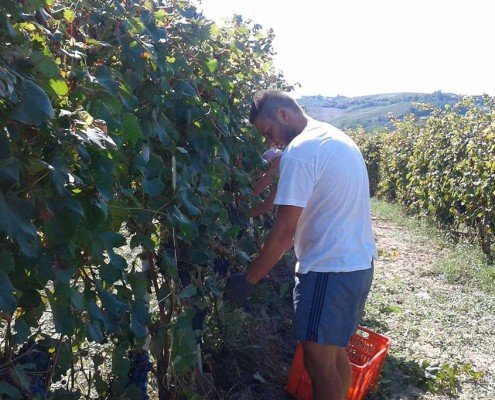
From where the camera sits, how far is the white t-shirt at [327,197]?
2.59 metres

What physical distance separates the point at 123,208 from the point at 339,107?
52658 mm

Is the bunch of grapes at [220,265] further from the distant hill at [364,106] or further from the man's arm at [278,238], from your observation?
the distant hill at [364,106]

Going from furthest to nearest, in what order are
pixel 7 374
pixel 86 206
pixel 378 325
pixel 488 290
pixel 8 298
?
pixel 488 290
pixel 378 325
pixel 7 374
pixel 86 206
pixel 8 298

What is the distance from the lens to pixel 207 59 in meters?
2.91

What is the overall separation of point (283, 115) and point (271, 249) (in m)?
0.65

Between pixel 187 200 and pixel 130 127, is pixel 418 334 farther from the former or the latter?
pixel 130 127

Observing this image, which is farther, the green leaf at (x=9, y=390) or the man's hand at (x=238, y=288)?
the man's hand at (x=238, y=288)

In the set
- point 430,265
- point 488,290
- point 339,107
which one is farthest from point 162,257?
point 339,107

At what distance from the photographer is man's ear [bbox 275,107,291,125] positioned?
2.87m

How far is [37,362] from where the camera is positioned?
6.36ft

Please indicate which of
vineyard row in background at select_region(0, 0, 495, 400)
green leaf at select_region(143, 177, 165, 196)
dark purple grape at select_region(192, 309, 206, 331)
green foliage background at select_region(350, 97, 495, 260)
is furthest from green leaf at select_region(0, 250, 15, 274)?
green foliage background at select_region(350, 97, 495, 260)

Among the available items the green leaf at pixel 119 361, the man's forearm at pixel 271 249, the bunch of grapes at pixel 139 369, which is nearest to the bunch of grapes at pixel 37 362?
the green leaf at pixel 119 361

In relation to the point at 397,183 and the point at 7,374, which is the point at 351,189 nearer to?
the point at 7,374

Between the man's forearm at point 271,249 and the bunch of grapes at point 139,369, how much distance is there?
24.3 inches
